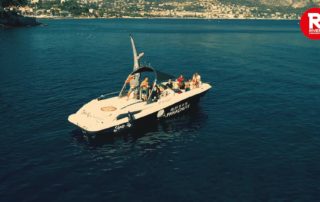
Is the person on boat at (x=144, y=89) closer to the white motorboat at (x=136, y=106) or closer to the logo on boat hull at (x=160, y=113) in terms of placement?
the white motorboat at (x=136, y=106)

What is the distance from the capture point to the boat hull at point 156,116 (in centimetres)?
3394

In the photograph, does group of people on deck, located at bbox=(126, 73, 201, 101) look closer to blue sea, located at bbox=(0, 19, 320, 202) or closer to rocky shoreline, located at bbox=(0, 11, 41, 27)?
blue sea, located at bbox=(0, 19, 320, 202)

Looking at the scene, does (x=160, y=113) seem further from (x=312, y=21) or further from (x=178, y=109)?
(x=312, y=21)

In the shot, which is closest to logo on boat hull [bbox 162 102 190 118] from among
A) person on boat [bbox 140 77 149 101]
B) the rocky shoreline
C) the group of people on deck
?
the group of people on deck

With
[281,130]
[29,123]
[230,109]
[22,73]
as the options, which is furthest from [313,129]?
[22,73]

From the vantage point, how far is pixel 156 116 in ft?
125

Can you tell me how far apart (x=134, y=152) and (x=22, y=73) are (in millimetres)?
41843

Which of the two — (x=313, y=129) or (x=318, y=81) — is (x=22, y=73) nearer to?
(x=313, y=129)

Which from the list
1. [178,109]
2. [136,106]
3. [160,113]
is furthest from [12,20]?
[160,113]

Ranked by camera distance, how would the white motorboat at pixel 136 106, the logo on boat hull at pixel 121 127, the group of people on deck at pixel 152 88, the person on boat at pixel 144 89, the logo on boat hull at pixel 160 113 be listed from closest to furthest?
the white motorboat at pixel 136 106, the logo on boat hull at pixel 121 127, the logo on boat hull at pixel 160 113, the person on boat at pixel 144 89, the group of people on deck at pixel 152 88

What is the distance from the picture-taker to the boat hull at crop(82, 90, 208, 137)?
111 ft

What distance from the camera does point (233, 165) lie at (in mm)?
29719

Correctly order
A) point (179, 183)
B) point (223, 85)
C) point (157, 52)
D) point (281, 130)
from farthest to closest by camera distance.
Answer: point (157, 52) → point (223, 85) → point (281, 130) → point (179, 183)

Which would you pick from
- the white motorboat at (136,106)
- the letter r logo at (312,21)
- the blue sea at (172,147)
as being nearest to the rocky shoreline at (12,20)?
the blue sea at (172,147)
